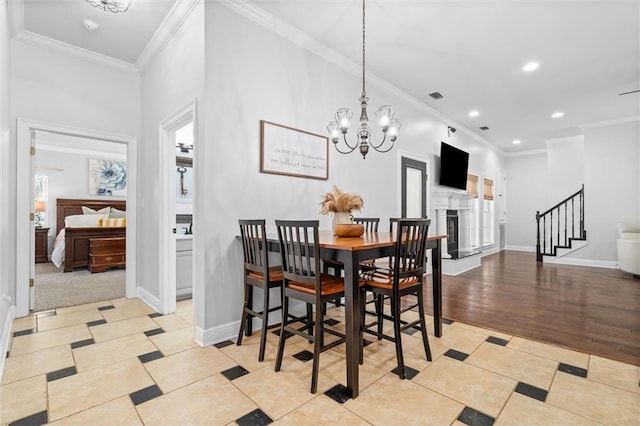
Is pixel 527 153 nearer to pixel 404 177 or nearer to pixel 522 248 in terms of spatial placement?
pixel 522 248

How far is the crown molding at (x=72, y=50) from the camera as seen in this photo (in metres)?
3.15

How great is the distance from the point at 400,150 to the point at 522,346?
9.97ft

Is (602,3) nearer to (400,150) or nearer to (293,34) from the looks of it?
(400,150)

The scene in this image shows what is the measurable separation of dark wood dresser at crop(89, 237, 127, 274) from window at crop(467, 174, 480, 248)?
23.3 ft

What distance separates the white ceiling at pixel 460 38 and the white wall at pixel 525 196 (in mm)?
3899

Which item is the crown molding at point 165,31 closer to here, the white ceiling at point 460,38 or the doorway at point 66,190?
the white ceiling at point 460,38

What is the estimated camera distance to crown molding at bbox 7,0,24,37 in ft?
8.60

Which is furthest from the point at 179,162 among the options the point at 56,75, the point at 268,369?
the point at 268,369

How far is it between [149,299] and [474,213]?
6797mm

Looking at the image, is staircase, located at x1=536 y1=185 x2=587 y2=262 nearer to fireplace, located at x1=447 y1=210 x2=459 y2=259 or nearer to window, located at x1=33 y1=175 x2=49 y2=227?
fireplace, located at x1=447 y1=210 x2=459 y2=259

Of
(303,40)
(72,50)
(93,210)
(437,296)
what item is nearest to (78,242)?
(93,210)

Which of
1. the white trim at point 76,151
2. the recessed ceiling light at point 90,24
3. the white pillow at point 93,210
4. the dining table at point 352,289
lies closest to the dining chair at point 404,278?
the dining table at point 352,289

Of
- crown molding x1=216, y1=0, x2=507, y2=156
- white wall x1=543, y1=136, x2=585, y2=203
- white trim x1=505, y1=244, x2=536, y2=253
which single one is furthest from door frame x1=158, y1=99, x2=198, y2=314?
white trim x1=505, y1=244, x2=536, y2=253

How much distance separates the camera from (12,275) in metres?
3.08
